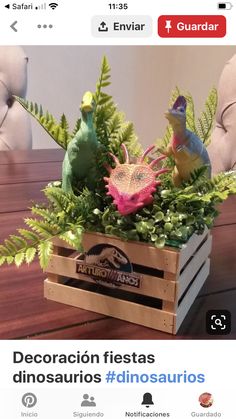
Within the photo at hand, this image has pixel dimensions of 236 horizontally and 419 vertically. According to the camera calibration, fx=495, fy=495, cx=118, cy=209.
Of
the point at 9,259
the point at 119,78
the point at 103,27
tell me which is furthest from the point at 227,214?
the point at 119,78

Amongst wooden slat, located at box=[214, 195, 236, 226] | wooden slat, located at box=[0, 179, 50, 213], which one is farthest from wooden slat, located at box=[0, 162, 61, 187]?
wooden slat, located at box=[214, 195, 236, 226]

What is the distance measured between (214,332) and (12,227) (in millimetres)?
359

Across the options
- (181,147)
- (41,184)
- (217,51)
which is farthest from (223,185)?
(217,51)

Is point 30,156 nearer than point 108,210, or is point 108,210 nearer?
point 108,210

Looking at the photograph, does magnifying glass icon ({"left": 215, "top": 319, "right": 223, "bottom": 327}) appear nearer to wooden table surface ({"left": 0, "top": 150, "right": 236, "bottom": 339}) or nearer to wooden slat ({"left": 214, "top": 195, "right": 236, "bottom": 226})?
wooden table surface ({"left": 0, "top": 150, "right": 236, "bottom": 339})

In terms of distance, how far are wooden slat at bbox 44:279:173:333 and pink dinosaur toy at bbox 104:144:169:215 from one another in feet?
0.34

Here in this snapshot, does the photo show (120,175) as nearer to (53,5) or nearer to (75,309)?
(75,309)

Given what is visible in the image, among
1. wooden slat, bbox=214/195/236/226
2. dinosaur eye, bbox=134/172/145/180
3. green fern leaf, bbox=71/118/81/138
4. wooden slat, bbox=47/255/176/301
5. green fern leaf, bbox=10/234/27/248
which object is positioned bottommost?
wooden slat, bbox=47/255/176/301

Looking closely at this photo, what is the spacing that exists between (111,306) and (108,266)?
45 millimetres

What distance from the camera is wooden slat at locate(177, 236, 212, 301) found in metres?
0.51

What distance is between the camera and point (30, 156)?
3.93 feet

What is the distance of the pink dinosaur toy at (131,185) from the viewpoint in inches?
19.4

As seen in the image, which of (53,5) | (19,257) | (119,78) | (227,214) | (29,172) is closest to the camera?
(19,257)
